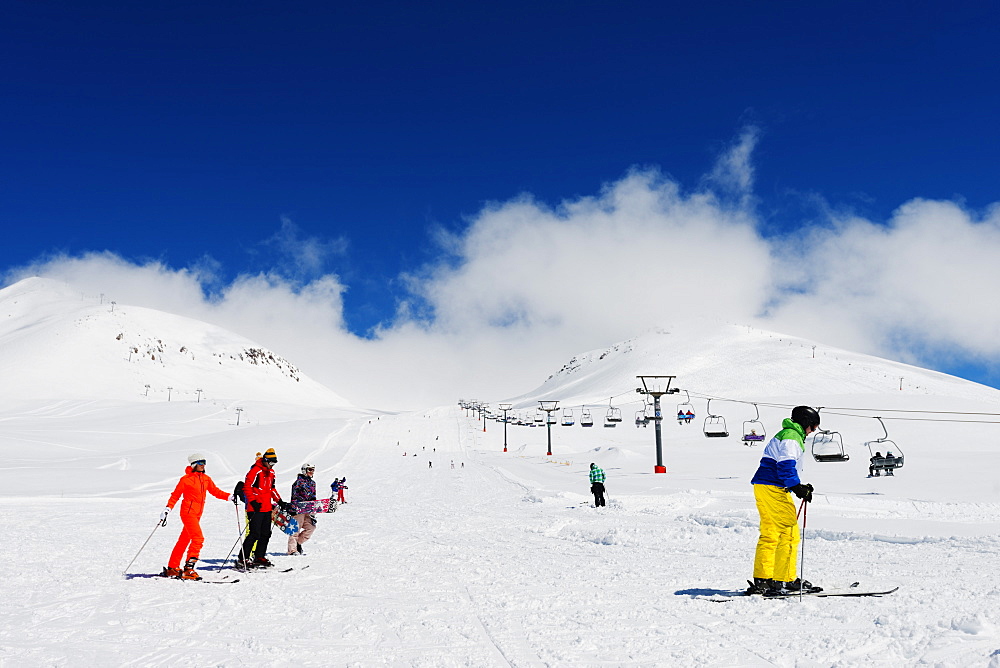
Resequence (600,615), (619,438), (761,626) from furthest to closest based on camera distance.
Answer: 1. (619,438)
2. (600,615)
3. (761,626)

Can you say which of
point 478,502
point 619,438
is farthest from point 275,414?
point 478,502

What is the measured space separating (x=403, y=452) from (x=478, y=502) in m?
46.3

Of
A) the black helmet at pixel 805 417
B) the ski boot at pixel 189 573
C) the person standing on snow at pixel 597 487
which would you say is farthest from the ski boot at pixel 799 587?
the person standing on snow at pixel 597 487

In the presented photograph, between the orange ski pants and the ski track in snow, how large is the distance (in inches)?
23.5

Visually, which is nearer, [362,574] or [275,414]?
[362,574]

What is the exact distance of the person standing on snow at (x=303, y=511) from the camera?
12133mm

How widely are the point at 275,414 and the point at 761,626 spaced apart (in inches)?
5108

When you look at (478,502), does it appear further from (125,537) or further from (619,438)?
(619,438)

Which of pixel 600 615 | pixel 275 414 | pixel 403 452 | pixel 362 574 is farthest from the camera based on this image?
pixel 275 414

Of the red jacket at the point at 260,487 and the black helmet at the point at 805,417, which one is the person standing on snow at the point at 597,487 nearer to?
the red jacket at the point at 260,487

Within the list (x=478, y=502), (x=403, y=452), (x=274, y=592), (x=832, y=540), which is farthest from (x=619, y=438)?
(x=274, y=592)

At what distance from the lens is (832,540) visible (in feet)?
39.9

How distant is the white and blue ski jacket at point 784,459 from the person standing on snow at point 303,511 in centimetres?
789

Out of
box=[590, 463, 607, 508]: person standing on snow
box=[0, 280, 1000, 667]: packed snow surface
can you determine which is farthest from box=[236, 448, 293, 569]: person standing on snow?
box=[590, 463, 607, 508]: person standing on snow
